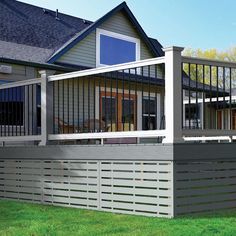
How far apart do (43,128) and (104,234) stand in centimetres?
284

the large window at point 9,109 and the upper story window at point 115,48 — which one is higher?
the upper story window at point 115,48

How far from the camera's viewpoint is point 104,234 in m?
4.50

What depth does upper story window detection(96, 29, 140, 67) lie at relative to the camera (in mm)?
13383

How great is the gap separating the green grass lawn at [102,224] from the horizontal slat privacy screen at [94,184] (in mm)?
215

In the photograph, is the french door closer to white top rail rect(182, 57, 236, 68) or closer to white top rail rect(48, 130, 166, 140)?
white top rail rect(48, 130, 166, 140)

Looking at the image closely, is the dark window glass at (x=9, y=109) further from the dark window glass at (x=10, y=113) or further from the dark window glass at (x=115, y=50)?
the dark window glass at (x=115, y=50)

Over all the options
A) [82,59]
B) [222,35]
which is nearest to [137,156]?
[82,59]

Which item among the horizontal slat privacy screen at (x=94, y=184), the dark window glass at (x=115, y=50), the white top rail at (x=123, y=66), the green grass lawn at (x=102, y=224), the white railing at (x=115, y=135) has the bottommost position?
the green grass lawn at (x=102, y=224)

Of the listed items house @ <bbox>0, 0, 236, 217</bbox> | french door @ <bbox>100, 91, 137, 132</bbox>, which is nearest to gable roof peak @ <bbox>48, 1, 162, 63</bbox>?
french door @ <bbox>100, 91, 137, 132</bbox>

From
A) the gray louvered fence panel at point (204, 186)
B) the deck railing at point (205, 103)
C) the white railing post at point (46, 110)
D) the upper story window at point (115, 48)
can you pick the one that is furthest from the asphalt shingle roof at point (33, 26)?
the gray louvered fence panel at point (204, 186)

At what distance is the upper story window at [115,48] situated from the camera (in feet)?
43.9

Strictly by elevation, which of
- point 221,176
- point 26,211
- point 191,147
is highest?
point 191,147

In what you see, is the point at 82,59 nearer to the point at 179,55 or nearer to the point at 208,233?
the point at 179,55

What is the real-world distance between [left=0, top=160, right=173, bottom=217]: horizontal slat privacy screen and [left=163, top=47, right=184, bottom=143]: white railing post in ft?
1.23
